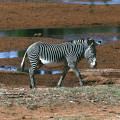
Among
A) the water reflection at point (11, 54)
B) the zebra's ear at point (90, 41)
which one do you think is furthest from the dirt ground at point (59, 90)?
the zebra's ear at point (90, 41)

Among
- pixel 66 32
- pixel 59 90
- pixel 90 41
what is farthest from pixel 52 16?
pixel 59 90

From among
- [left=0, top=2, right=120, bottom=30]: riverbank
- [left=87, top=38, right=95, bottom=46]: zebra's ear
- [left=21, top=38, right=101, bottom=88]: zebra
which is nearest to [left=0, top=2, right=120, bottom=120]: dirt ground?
[left=0, top=2, right=120, bottom=30]: riverbank

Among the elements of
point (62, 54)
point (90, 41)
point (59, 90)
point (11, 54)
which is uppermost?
point (90, 41)

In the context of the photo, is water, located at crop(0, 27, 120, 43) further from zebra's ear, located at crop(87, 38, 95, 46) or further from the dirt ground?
zebra's ear, located at crop(87, 38, 95, 46)

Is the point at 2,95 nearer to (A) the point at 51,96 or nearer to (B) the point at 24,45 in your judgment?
(A) the point at 51,96

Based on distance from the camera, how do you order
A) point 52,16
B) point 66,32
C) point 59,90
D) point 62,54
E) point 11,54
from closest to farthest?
point 59,90 → point 62,54 → point 11,54 → point 66,32 → point 52,16

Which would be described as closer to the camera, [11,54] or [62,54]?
[62,54]

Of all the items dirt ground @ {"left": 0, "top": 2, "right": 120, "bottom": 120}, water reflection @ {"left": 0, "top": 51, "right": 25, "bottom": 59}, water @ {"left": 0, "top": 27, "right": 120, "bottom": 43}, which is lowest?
water @ {"left": 0, "top": 27, "right": 120, "bottom": 43}

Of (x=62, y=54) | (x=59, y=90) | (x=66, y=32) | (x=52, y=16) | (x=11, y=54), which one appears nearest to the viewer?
(x=59, y=90)

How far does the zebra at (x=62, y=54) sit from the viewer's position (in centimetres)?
1146

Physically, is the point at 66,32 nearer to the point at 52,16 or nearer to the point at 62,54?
the point at 52,16

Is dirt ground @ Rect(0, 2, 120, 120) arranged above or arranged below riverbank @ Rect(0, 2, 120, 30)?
above

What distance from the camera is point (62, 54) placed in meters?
11.6

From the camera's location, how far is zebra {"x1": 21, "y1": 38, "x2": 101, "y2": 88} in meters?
11.5
